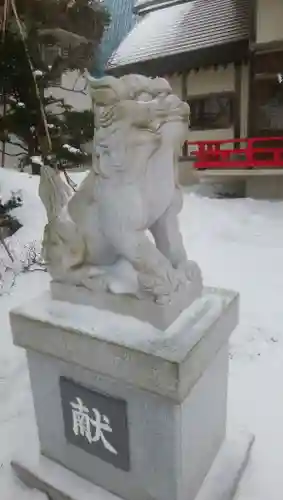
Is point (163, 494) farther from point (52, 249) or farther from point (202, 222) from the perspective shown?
point (202, 222)

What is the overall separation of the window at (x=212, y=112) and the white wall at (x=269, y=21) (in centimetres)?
77

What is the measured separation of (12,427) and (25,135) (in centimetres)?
169

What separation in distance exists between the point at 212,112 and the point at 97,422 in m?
4.84

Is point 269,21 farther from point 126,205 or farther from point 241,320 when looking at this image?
point 126,205

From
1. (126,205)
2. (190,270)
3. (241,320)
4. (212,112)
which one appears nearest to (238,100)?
(212,112)

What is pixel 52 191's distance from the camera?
0.94 meters

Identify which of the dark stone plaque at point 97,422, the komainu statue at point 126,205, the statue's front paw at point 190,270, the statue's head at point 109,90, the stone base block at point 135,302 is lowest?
the dark stone plaque at point 97,422

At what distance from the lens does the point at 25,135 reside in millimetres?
2361

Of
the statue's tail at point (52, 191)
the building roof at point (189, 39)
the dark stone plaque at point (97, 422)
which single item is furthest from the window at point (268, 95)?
the dark stone plaque at point (97, 422)

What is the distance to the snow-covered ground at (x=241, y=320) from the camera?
1.19 m

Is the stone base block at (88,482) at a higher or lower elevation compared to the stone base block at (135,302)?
lower

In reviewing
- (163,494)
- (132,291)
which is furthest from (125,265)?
(163,494)

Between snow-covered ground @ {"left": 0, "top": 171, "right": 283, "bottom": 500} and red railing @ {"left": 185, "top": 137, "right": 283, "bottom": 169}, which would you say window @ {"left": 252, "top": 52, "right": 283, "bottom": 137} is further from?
snow-covered ground @ {"left": 0, "top": 171, "right": 283, "bottom": 500}

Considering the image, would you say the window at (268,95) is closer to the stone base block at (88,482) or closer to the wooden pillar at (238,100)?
the wooden pillar at (238,100)
